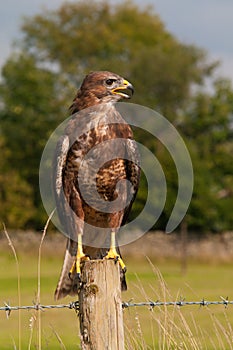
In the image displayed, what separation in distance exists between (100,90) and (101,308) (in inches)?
106

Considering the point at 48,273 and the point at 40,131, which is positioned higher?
Answer: the point at 40,131

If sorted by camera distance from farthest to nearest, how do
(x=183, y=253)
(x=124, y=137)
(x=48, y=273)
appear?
(x=183, y=253)
(x=48, y=273)
(x=124, y=137)

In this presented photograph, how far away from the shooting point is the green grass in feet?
20.7

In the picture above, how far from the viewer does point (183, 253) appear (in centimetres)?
4350

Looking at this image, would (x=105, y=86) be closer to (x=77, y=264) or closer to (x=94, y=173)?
(x=94, y=173)

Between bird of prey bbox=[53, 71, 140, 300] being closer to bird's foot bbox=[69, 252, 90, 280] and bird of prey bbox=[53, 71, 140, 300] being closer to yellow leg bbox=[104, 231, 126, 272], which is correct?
yellow leg bbox=[104, 231, 126, 272]

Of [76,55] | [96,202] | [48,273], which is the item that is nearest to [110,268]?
[96,202]

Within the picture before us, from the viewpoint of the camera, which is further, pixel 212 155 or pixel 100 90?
pixel 212 155

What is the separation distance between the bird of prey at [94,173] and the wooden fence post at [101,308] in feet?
5.16

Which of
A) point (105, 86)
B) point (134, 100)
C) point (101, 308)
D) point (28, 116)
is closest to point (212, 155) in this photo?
point (134, 100)

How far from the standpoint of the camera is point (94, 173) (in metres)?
7.24

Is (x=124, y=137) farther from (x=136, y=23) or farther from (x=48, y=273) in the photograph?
(x=136, y=23)

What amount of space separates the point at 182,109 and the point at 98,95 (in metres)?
46.3

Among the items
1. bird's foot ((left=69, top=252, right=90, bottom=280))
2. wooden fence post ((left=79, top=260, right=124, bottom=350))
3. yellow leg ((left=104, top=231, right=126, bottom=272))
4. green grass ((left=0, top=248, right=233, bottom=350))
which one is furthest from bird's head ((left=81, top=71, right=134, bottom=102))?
wooden fence post ((left=79, top=260, right=124, bottom=350))
